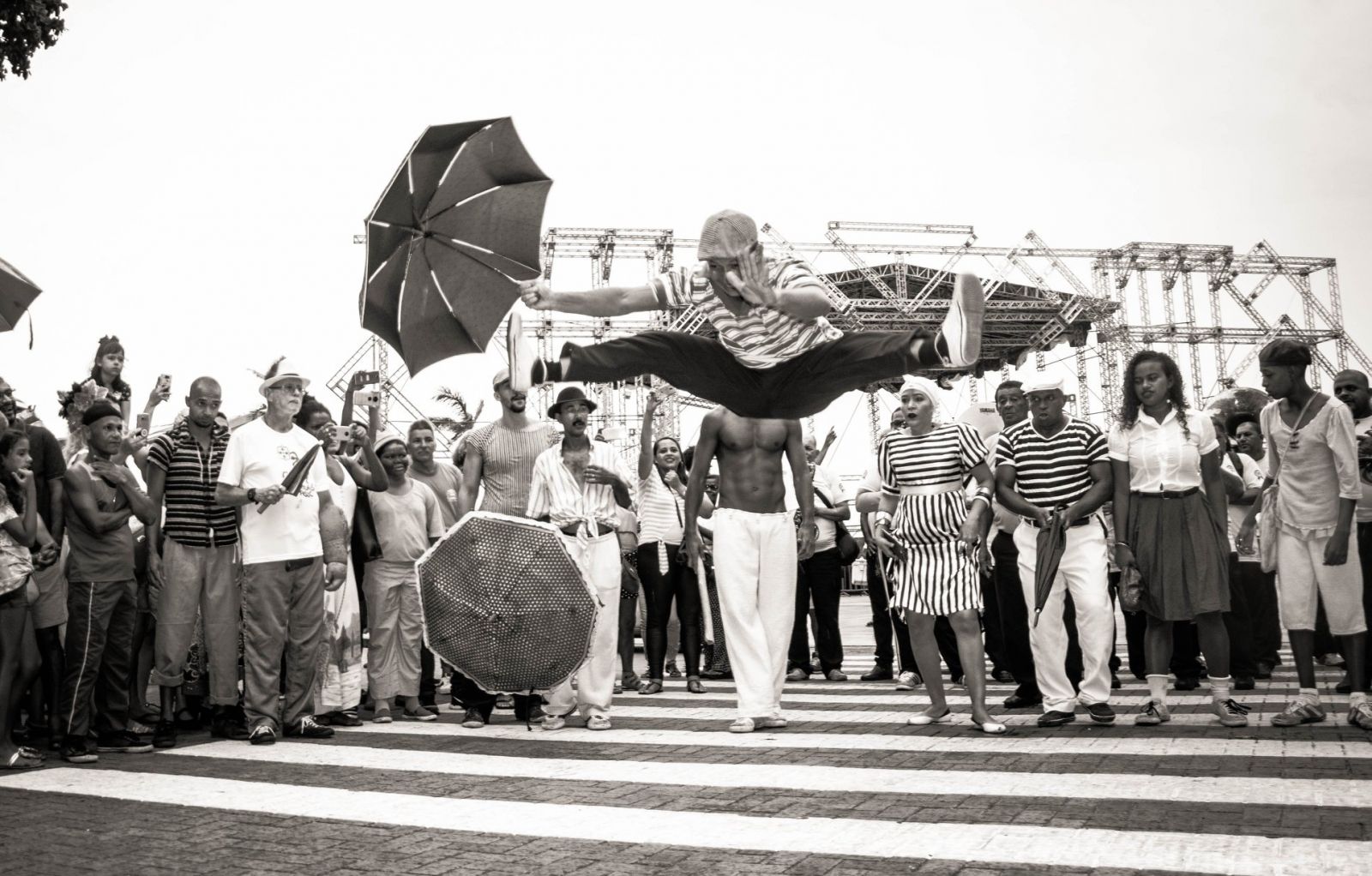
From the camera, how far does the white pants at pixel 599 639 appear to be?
312 inches

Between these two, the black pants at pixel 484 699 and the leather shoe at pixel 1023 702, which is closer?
the leather shoe at pixel 1023 702

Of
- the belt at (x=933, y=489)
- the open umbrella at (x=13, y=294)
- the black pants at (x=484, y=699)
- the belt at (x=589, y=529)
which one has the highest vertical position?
the open umbrella at (x=13, y=294)

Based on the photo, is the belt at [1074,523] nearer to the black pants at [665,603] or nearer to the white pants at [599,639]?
the white pants at [599,639]

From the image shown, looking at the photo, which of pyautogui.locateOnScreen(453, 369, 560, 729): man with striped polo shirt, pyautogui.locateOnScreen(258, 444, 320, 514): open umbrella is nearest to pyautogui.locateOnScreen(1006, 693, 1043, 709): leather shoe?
pyautogui.locateOnScreen(453, 369, 560, 729): man with striped polo shirt

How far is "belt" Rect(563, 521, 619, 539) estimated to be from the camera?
815 cm

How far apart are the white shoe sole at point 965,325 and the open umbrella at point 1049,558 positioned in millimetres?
2216

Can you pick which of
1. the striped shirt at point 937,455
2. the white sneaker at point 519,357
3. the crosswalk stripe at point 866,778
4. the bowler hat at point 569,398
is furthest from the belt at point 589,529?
the white sneaker at point 519,357

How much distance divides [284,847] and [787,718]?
405 centimetres

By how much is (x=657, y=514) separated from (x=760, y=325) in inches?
187

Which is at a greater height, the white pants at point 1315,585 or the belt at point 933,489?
the belt at point 933,489

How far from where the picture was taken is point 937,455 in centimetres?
758

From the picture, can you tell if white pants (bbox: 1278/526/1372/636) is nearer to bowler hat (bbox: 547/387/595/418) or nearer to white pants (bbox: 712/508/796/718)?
white pants (bbox: 712/508/796/718)

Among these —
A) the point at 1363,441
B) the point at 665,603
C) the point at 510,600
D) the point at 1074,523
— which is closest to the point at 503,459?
the point at 510,600

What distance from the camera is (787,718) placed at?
25.8ft
